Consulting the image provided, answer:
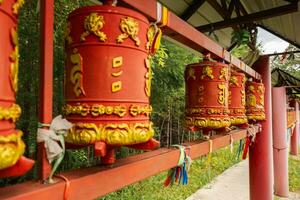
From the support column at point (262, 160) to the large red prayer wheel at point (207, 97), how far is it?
1638 mm

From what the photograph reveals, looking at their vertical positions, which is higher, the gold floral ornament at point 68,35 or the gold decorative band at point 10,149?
the gold floral ornament at point 68,35

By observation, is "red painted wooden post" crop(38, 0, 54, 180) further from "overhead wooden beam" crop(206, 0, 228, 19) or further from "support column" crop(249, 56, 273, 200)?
"support column" crop(249, 56, 273, 200)

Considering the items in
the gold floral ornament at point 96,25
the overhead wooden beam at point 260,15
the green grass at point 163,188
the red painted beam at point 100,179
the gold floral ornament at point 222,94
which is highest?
the overhead wooden beam at point 260,15

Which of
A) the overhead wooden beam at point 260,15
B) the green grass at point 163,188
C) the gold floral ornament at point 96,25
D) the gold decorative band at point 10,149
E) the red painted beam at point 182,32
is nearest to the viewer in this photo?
the gold decorative band at point 10,149

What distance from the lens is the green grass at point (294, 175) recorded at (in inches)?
209

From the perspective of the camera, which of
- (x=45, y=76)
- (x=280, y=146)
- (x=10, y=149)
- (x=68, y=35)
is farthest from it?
(x=280, y=146)

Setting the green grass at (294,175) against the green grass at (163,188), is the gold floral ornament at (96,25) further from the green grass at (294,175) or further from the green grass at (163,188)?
the green grass at (294,175)

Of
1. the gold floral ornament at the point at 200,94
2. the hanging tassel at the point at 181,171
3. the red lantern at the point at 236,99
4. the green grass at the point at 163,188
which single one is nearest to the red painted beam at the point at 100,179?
the hanging tassel at the point at 181,171

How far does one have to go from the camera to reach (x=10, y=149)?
1.36ft

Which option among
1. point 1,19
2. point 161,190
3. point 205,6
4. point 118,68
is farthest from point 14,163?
point 161,190

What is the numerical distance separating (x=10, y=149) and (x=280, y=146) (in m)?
5.02

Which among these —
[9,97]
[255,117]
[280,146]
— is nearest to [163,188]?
[280,146]

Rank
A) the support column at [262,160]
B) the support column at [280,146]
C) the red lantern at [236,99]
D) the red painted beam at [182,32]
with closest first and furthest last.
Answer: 1. the red painted beam at [182,32]
2. the red lantern at [236,99]
3. the support column at [262,160]
4. the support column at [280,146]

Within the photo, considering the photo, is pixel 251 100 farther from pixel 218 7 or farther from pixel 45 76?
pixel 45 76
